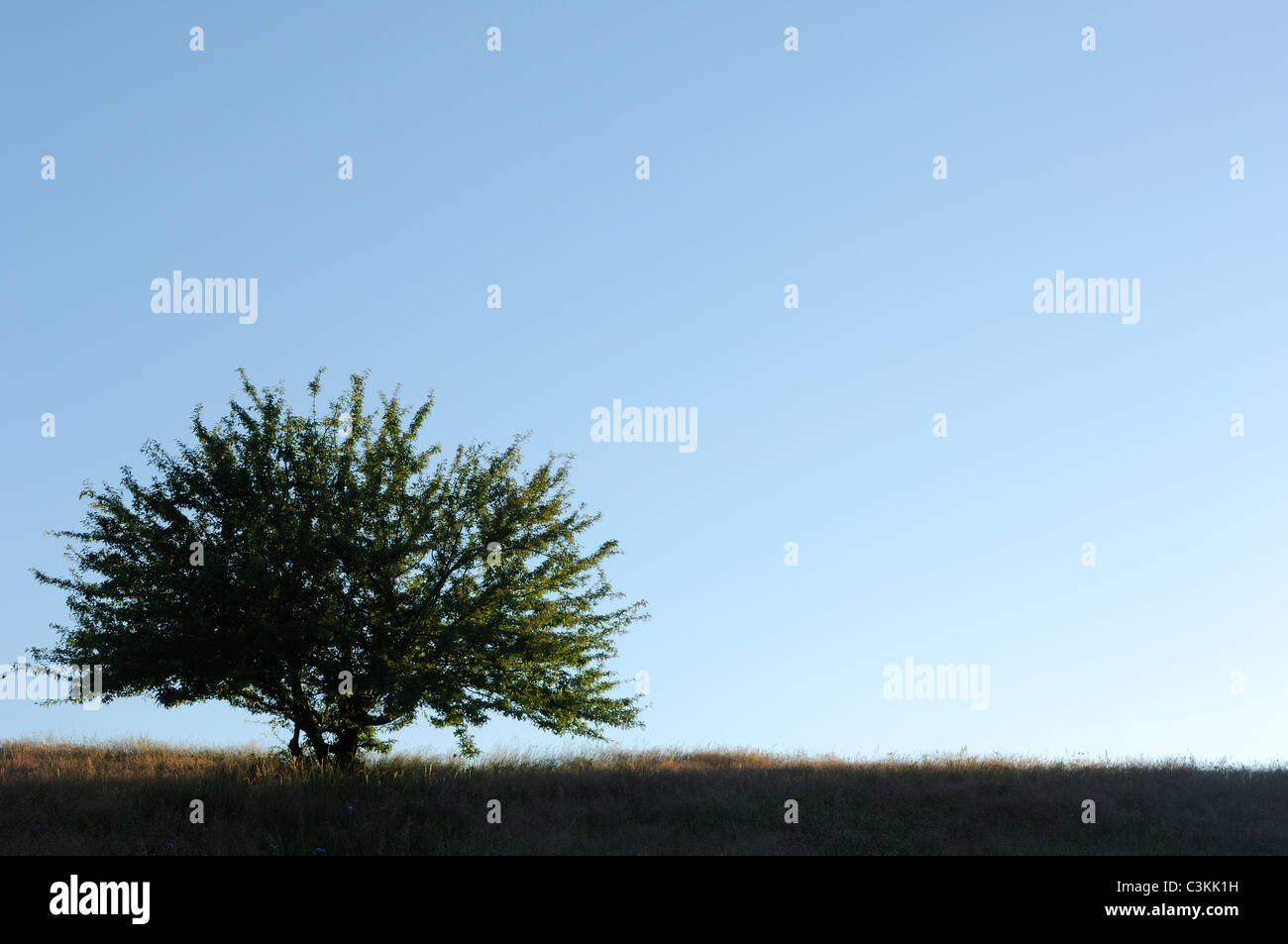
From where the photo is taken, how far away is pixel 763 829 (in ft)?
71.0

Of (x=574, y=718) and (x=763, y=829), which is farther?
(x=574, y=718)

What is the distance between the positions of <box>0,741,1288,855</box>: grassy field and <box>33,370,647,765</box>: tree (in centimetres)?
177

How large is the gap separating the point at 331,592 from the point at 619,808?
9026mm

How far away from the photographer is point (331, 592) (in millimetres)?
25875

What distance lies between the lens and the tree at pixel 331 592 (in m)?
25.2

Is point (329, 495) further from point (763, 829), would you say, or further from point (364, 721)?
point (763, 829)

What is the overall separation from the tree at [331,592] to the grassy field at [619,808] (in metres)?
1.77

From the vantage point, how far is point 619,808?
2278cm

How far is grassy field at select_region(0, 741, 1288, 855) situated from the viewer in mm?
19812

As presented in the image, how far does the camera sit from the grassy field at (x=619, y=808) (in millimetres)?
19812

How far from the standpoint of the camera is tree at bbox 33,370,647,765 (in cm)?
2522
